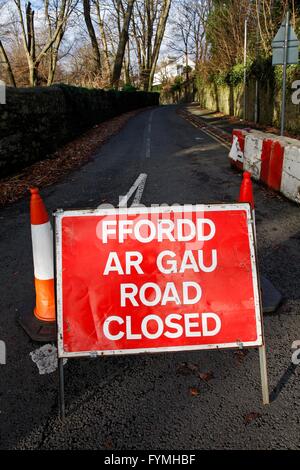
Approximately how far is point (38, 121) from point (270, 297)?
944 centimetres

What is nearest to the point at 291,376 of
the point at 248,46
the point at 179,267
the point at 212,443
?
the point at 212,443

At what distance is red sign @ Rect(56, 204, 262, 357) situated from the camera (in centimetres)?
254

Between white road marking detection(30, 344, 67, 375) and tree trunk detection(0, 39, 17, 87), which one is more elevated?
tree trunk detection(0, 39, 17, 87)

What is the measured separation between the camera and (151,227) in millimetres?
2611

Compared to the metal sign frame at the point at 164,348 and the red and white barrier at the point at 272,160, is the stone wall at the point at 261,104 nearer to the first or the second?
the red and white barrier at the point at 272,160

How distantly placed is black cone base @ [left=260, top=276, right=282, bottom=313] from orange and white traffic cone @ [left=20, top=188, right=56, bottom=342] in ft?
6.48

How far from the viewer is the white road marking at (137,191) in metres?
6.48

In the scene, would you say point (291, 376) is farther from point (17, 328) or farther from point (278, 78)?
point (278, 78)

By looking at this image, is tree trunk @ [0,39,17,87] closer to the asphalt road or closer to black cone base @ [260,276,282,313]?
the asphalt road

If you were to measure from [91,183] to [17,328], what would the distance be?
544 centimetres

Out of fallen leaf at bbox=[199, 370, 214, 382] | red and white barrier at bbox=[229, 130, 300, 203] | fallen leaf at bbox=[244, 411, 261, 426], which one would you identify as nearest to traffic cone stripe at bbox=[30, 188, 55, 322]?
fallen leaf at bbox=[199, 370, 214, 382]

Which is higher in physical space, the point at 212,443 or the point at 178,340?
Result: the point at 178,340

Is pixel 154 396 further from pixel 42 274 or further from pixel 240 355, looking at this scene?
pixel 42 274

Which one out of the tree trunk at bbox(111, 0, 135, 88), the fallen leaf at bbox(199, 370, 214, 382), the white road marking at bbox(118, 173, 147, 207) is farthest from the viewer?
the tree trunk at bbox(111, 0, 135, 88)
